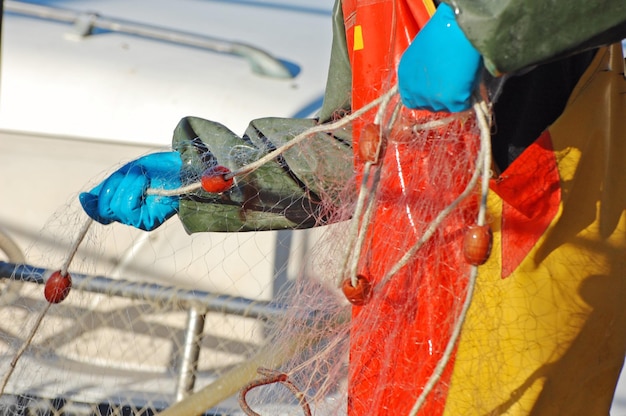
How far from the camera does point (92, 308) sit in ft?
8.20

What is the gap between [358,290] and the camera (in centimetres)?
106

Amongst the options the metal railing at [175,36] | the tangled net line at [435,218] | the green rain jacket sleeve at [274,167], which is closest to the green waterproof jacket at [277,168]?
the green rain jacket sleeve at [274,167]

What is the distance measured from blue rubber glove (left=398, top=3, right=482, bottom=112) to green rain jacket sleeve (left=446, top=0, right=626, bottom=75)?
0.07 feet

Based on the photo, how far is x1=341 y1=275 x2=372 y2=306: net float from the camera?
41.7 inches

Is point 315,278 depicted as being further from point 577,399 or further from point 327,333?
point 577,399

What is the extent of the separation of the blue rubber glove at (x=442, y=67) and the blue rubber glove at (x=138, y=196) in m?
0.55

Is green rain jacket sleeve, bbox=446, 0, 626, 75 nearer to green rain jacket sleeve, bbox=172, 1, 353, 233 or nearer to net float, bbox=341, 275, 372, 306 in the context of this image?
net float, bbox=341, 275, 372, 306

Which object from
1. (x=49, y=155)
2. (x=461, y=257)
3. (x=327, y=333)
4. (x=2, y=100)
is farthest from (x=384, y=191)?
(x=2, y=100)

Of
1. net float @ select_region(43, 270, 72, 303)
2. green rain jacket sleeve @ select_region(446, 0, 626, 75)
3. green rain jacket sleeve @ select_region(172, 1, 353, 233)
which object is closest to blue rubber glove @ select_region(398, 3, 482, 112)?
green rain jacket sleeve @ select_region(446, 0, 626, 75)

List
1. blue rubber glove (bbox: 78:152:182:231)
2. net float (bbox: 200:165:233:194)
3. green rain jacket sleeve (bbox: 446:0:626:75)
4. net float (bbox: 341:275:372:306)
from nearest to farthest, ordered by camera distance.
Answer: green rain jacket sleeve (bbox: 446:0:626:75) → net float (bbox: 341:275:372:306) → net float (bbox: 200:165:233:194) → blue rubber glove (bbox: 78:152:182:231)

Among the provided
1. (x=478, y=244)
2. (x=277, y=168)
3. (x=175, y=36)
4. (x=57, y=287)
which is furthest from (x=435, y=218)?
(x=175, y=36)

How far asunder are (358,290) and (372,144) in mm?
184

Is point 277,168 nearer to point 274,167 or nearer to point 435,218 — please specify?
point 274,167

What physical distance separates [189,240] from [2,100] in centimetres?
76
